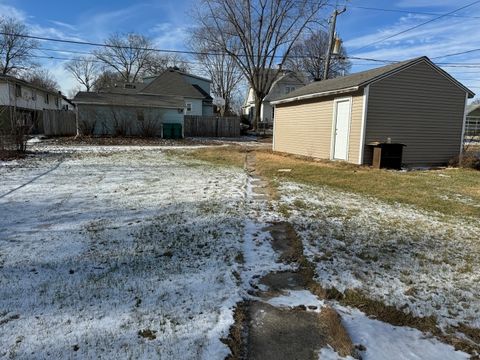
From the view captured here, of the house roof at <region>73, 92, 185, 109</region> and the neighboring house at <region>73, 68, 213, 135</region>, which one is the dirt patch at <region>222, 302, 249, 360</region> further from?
the house roof at <region>73, 92, 185, 109</region>

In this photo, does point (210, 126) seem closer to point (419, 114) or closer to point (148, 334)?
point (419, 114)

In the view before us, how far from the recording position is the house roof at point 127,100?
2203cm

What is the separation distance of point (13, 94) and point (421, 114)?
1033 inches

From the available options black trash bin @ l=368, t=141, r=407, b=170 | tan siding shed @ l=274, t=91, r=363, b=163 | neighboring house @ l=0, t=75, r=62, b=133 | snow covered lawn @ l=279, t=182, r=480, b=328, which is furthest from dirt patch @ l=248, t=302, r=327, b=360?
neighboring house @ l=0, t=75, r=62, b=133

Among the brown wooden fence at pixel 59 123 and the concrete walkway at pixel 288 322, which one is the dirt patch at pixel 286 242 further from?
the brown wooden fence at pixel 59 123

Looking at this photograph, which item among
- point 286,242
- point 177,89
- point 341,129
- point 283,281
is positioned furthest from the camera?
point 177,89

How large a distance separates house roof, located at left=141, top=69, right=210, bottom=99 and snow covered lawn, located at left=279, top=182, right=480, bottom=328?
95.4 ft

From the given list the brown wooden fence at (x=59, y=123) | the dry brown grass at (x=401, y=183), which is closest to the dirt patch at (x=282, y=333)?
the dry brown grass at (x=401, y=183)

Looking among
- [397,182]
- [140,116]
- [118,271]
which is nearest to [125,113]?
[140,116]

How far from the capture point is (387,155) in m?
10.9

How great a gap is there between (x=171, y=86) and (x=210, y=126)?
337 inches

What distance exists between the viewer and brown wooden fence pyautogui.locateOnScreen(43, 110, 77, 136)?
72.7 ft

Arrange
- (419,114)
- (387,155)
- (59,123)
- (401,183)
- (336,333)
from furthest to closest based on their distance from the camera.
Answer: (59,123)
(419,114)
(387,155)
(401,183)
(336,333)

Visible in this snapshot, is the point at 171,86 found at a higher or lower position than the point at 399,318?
higher
